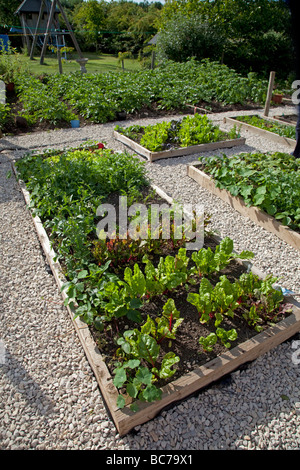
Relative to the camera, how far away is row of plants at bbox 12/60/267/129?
26.7 feet

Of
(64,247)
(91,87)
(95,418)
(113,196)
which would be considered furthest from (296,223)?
(91,87)

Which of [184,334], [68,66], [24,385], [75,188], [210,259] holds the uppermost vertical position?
[68,66]

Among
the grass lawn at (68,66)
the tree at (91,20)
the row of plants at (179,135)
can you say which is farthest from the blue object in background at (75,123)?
the tree at (91,20)

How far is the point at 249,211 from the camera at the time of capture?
430 cm

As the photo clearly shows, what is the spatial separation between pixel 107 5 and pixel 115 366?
1640 inches

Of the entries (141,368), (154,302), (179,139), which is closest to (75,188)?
(154,302)

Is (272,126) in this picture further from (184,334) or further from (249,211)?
(184,334)

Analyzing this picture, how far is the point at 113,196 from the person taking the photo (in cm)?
448

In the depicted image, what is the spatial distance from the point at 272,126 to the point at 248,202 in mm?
4422

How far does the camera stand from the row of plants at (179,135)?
612 cm

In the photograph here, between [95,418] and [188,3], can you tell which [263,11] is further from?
[95,418]

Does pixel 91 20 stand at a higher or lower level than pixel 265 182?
higher

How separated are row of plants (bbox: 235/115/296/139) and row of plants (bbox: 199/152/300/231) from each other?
7.19 ft

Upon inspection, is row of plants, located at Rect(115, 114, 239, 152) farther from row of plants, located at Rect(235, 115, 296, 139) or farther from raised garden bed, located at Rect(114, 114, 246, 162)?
row of plants, located at Rect(235, 115, 296, 139)
